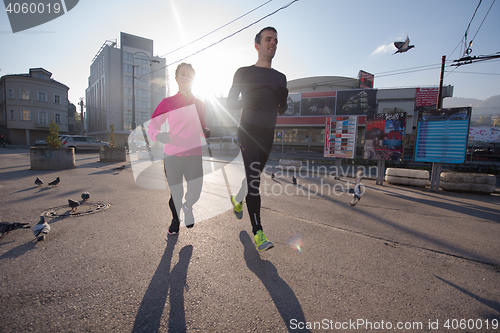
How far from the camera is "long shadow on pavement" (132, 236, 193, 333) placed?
1.27m

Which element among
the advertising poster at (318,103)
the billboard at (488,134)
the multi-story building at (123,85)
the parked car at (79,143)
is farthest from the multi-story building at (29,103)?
the billboard at (488,134)

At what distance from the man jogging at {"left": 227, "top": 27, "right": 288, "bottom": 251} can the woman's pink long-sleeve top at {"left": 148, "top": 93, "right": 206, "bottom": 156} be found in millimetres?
565

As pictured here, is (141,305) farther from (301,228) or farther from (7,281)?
(301,228)

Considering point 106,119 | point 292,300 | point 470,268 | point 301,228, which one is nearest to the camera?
point 292,300

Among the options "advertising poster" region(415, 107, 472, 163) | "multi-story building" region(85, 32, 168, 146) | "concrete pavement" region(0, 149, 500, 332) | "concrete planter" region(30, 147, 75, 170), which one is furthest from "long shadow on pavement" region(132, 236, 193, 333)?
"multi-story building" region(85, 32, 168, 146)

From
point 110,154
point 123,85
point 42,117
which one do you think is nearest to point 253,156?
point 110,154

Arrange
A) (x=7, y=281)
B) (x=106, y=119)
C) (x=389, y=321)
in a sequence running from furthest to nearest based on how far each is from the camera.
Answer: (x=106, y=119), (x=7, y=281), (x=389, y=321)

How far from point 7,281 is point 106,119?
2089 inches

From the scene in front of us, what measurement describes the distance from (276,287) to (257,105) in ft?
5.40

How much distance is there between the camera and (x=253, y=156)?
91.2 inches

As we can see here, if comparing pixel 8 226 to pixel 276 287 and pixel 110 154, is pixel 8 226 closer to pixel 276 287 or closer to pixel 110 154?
pixel 276 287

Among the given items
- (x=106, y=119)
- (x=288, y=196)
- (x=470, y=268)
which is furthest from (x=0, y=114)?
(x=470, y=268)

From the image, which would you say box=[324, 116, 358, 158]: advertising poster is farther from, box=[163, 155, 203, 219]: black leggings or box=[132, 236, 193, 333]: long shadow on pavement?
box=[132, 236, 193, 333]: long shadow on pavement

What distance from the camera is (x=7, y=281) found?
162cm
